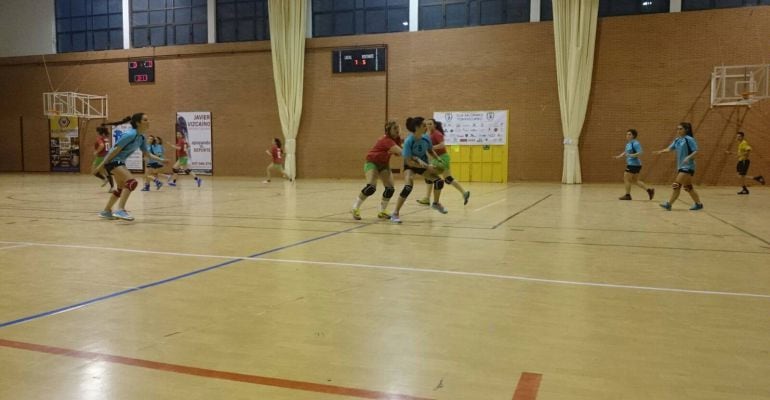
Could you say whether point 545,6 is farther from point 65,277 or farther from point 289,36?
point 65,277

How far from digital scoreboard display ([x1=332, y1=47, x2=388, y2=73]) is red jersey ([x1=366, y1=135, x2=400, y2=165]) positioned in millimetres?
14585

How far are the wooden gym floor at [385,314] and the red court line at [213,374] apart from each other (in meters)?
0.01

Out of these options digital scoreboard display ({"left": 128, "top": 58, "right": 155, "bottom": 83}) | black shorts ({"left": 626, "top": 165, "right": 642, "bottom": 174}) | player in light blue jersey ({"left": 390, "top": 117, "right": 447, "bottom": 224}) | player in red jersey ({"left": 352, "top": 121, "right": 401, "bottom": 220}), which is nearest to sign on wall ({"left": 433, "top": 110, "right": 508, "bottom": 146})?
black shorts ({"left": 626, "top": 165, "right": 642, "bottom": 174})

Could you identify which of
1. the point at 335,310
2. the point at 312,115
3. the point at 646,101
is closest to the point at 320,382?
the point at 335,310

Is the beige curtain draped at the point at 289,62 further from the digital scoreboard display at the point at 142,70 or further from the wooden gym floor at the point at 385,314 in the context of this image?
the wooden gym floor at the point at 385,314

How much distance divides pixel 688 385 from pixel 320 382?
1720mm

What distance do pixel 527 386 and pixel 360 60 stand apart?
71.8 feet

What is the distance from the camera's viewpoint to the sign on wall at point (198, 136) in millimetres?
25984

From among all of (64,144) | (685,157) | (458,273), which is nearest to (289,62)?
(64,144)

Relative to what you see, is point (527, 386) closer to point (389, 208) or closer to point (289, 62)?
point (389, 208)

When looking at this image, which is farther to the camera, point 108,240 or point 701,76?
point 701,76

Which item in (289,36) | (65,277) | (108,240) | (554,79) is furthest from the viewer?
(289,36)

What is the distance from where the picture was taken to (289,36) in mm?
23953

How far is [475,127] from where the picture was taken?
22484 mm
